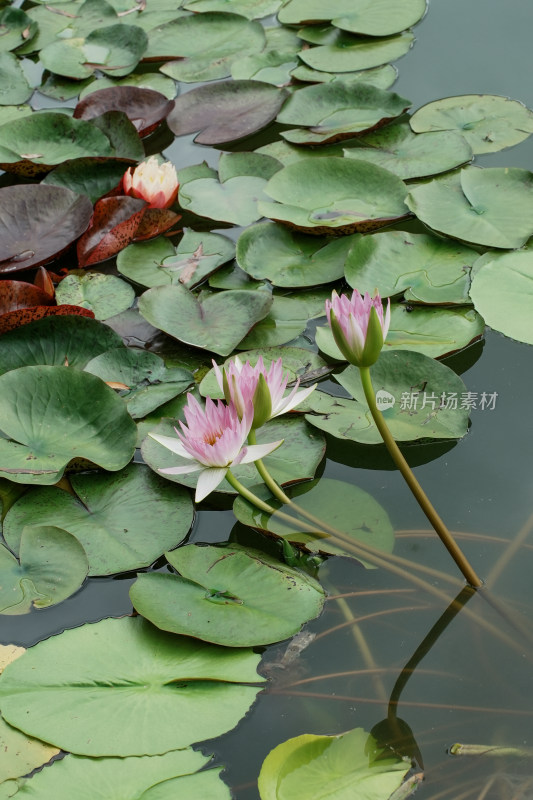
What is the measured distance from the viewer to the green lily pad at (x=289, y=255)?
2.39 metres

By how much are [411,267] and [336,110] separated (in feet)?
3.46

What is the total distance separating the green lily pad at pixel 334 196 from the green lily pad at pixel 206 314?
15.6 inches

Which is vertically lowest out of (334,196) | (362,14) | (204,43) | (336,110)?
(334,196)

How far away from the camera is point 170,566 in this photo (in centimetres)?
178

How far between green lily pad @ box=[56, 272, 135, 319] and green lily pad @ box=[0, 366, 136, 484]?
1.35 ft

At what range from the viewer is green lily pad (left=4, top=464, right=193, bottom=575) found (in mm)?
1772

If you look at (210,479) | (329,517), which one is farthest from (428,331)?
(210,479)

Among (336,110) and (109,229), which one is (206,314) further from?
(336,110)

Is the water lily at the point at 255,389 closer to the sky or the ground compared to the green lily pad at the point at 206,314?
closer to the sky

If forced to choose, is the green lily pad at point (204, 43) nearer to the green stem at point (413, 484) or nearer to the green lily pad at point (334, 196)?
the green lily pad at point (334, 196)

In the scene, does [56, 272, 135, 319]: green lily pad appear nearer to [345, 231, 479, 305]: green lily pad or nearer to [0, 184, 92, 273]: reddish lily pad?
[0, 184, 92, 273]: reddish lily pad

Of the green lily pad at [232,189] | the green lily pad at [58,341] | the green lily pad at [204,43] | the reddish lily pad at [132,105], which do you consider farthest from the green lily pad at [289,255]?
the green lily pad at [204,43]

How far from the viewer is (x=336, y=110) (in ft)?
10.1

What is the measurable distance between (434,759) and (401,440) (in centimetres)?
74
